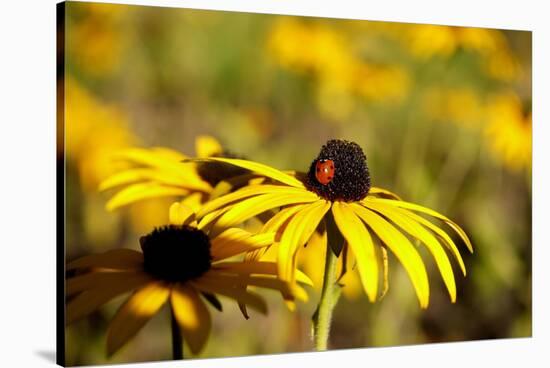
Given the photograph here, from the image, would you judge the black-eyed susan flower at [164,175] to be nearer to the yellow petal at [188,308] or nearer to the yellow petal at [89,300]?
the yellow petal at [89,300]

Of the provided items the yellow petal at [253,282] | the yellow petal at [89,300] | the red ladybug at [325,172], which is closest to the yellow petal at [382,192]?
the red ladybug at [325,172]

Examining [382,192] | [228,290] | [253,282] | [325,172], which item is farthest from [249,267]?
[382,192]

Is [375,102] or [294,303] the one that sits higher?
[375,102]

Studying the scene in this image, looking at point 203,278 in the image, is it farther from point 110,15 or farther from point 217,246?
point 110,15

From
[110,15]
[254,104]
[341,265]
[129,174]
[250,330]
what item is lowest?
[250,330]

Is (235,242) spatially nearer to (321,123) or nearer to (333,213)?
(333,213)

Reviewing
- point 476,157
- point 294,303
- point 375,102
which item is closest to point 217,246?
point 294,303

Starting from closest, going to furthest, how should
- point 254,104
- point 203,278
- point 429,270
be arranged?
point 203,278 < point 254,104 < point 429,270
